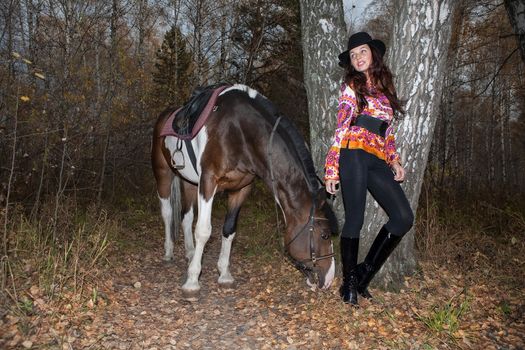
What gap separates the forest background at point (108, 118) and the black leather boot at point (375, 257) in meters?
1.34

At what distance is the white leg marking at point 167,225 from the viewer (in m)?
5.04

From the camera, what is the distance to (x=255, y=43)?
10.3 metres

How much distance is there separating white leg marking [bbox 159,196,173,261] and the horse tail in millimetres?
44

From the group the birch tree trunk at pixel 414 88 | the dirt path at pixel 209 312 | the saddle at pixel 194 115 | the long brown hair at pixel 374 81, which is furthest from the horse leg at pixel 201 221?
the long brown hair at pixel 374 81

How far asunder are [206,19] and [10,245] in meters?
8.51

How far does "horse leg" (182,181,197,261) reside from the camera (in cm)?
490

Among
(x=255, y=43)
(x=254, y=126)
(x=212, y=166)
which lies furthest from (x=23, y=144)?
(x=255, y=43)

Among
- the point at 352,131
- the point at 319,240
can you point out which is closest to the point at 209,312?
the point at 319,240

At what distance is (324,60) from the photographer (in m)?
3.90

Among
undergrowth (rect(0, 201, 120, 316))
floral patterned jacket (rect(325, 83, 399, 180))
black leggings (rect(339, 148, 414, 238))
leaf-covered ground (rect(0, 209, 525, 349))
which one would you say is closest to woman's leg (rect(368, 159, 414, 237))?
black leggings (rect(339, 148, 414, 238))

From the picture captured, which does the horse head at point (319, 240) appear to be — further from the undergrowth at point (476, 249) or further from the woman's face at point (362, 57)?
the undergrowth at point (476, 249)

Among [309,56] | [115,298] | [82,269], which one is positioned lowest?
[115,298]

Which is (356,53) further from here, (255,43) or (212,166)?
(255,43)

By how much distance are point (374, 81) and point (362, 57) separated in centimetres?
20
